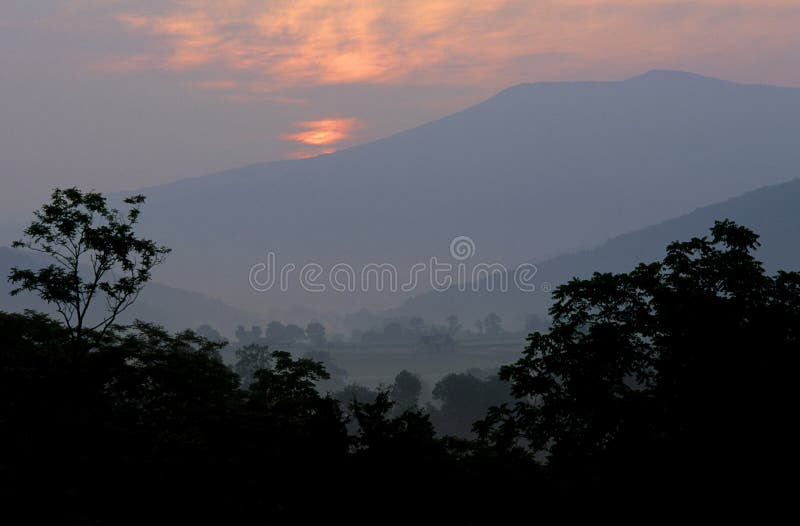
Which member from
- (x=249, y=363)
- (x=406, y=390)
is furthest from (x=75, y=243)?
(x=249, y=363)

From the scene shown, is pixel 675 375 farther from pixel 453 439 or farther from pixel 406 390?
pixel 406 390

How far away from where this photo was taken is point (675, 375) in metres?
27.3

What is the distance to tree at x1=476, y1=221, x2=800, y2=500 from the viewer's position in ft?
80.7

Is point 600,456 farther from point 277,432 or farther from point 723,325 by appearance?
point 277,432

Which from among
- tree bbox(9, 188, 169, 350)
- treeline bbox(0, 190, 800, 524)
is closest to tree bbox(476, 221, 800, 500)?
treeline bbox(0, 190, 800, 524)

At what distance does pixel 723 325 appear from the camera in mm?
27609

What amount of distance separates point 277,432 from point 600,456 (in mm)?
16421

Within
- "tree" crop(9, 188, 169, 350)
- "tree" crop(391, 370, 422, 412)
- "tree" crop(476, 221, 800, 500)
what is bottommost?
"tree" crop(391, 370, 422, 412)

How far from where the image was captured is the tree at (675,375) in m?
24.6

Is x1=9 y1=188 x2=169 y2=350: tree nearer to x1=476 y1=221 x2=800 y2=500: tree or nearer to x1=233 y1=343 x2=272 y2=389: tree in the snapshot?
x1=476 y1=221 x2=800 y2=500: tree

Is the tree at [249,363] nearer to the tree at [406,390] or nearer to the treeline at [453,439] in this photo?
the tree at [406,390]

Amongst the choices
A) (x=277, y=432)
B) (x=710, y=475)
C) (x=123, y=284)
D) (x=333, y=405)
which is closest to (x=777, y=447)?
(x=710, y=475)

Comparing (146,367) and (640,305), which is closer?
(640,305)

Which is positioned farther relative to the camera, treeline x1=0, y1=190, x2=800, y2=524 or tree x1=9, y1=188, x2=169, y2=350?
tree x1=9, y1=188, x2=169, y2=350
